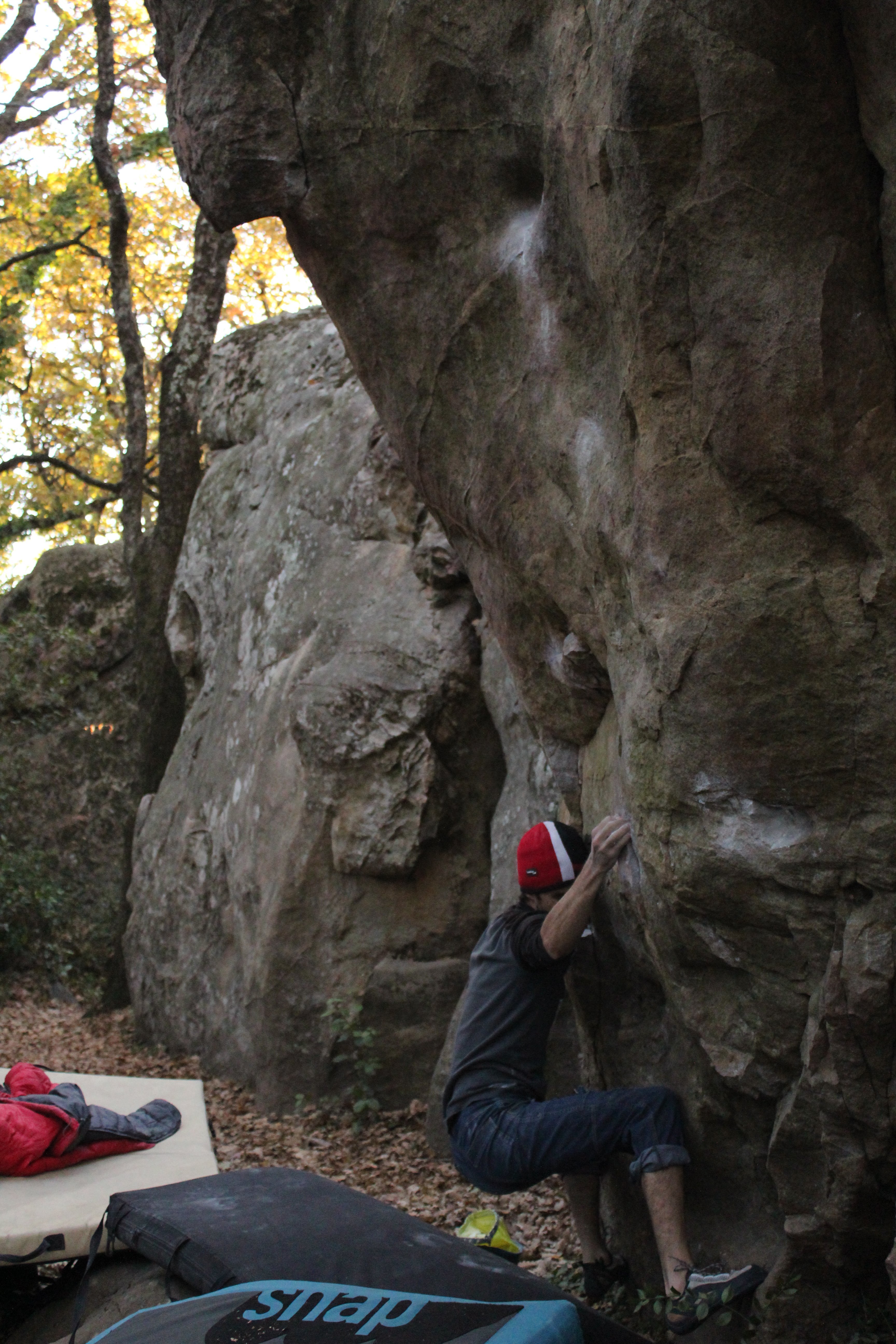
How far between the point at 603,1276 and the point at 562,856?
1.67 m

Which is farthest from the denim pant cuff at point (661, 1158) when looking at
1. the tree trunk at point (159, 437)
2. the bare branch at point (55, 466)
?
the bare branch at point (55, 466)

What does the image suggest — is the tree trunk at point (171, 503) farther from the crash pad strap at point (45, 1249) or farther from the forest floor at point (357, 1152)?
the crash pad strap at point (45, 1249)

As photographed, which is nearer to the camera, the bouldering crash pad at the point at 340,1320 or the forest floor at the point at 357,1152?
the bouldering crash pad at the point at 340,1320

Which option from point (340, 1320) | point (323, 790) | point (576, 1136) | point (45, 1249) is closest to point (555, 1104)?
point (576, 1136)

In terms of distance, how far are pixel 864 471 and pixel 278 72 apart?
9.73 ft

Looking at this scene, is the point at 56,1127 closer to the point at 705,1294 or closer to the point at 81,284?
the point at 705,1294

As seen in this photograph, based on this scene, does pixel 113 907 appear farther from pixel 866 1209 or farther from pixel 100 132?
pixel 866 1209

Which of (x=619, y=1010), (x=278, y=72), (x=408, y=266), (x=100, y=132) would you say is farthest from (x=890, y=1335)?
(x=100, y=132)

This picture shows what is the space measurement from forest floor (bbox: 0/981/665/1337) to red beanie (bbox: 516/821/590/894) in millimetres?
1588

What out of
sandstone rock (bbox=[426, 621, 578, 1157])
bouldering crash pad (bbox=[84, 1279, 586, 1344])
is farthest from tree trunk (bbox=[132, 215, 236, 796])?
bouldering crash pad (bbox=[84, 1279, 586, 1344])

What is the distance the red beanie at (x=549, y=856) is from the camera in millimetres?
4426

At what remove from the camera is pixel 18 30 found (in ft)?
40.5

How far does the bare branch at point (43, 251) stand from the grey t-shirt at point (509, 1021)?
12.1 meters

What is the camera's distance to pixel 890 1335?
333 centimetres
